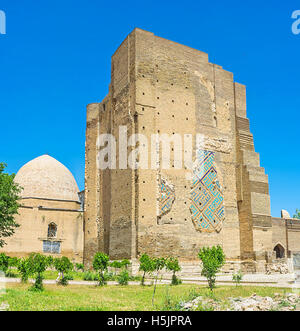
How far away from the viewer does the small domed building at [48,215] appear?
23367mm

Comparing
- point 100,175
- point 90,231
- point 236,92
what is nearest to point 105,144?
point 100,175

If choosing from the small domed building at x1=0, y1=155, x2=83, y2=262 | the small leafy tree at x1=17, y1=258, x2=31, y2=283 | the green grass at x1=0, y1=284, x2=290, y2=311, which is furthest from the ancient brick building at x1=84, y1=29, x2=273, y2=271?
the green grass at x1=0, y1=284, x2=290, y2=311

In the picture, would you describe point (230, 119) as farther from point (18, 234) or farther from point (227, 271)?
point (18, 234)

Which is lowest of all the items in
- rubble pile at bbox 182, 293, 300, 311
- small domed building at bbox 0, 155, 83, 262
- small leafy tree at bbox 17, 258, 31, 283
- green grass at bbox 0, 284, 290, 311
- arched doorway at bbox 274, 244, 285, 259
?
green grass at bbox 0, 284, 290, 311

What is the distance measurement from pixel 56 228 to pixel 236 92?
1323cm

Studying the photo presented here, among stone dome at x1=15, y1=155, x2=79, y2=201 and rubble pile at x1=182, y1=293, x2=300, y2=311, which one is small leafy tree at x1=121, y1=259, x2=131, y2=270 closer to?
rubble pile at x1=182, y1=293, x2=300, y2=311

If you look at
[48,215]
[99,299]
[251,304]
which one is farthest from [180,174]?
[251,304]

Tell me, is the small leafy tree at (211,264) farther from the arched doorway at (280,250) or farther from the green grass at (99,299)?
the arched doorway at (280,250)

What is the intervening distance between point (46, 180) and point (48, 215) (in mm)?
4559

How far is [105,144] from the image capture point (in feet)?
78.0

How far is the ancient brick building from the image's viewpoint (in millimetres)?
18812

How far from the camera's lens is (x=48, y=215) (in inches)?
964

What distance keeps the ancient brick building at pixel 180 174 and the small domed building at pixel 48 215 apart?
3.96 ft
